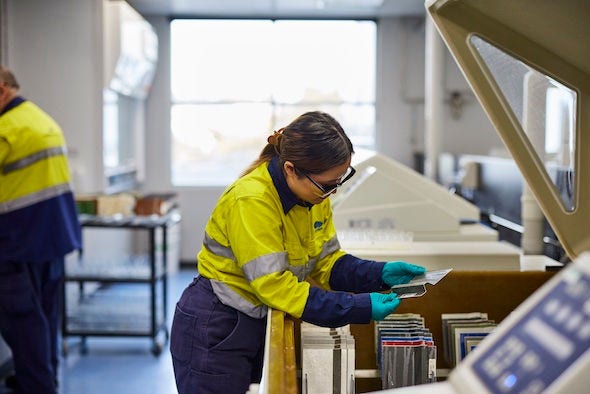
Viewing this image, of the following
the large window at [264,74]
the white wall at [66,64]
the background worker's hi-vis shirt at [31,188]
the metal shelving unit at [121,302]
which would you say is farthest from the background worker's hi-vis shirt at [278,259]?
the large window at [264,74]

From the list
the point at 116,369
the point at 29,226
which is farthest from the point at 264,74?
the point at 29,226

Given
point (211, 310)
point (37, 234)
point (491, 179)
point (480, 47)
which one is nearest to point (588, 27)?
point (480, 47)

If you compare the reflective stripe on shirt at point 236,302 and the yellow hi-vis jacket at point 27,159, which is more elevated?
the yellow hi-vis jacket at point 27,159

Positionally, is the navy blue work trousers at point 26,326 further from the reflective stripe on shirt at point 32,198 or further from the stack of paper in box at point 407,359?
the stack of paper in box at point 407,359

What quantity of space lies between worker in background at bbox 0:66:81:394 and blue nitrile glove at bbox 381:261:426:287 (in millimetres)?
2312

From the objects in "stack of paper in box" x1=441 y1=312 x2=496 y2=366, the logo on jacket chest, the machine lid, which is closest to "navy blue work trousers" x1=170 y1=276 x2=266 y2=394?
the logo on jacket chest

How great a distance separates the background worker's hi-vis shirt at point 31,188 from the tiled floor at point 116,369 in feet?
3.18

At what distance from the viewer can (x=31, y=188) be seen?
4008 millimetres

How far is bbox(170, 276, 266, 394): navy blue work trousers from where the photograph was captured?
7.18 ft

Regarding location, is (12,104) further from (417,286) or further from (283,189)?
(417,286)

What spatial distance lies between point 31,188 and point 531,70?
286cm

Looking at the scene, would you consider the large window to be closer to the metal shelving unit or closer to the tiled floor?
the metal shelving unit

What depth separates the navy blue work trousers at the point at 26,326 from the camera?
13.1 ft

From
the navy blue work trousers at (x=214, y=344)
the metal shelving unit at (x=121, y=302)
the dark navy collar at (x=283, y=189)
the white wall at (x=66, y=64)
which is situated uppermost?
the white wall at (x=66, y=64)
